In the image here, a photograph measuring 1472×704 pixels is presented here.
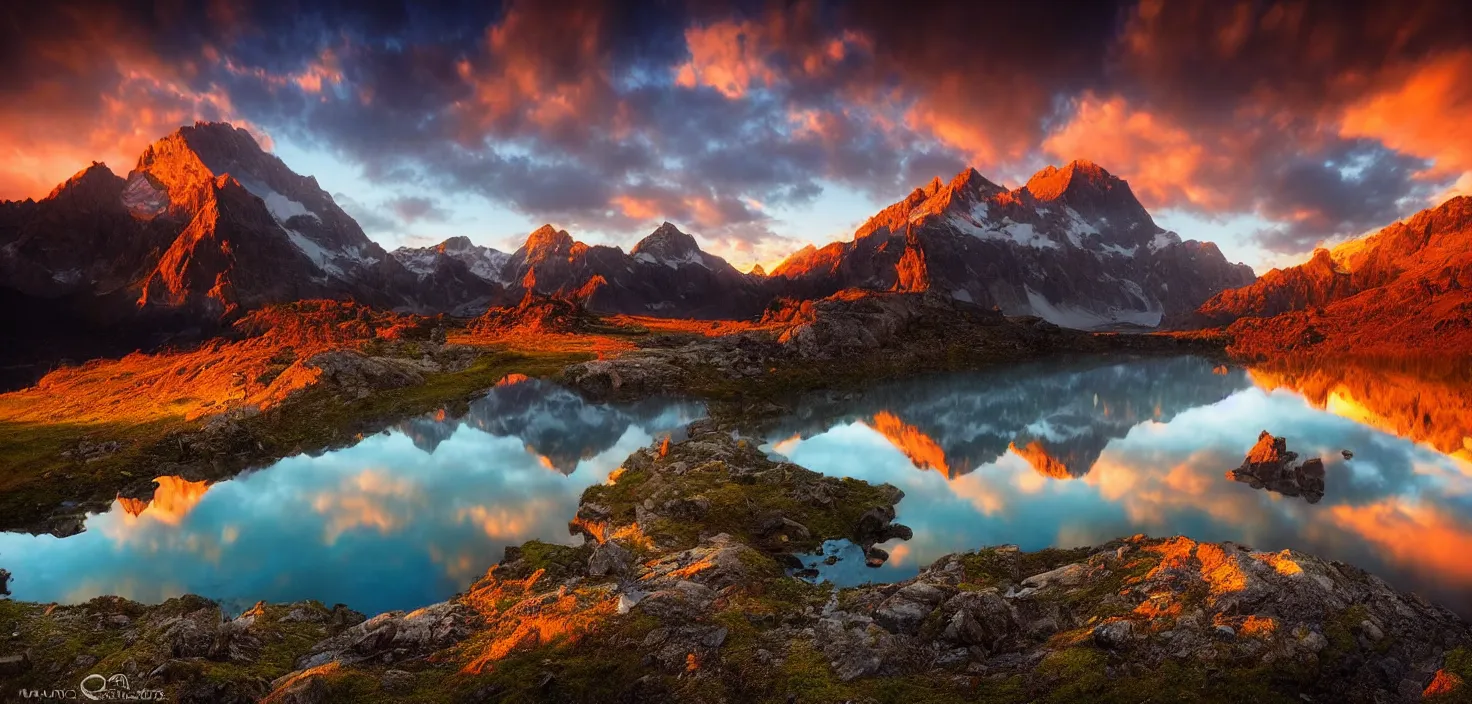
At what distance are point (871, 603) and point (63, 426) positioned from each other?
329 ft

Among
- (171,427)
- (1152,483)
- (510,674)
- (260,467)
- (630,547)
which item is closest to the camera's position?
(510,674)

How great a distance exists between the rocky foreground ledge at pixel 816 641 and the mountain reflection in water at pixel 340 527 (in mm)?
6090

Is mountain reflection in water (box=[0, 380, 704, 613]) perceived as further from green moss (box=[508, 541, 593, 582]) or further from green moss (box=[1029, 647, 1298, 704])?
green moss (box=[1029, 647, 1298, 704])

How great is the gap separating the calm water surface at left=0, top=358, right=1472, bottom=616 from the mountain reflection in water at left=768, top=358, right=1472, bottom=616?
0.21 metres

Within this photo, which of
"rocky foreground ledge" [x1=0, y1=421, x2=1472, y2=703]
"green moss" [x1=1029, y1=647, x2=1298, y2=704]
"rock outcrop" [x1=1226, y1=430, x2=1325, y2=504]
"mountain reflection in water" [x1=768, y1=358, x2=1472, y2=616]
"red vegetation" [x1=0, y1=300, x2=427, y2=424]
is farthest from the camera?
"red vegetation" [x1=0, y1=300, x2=427, y2=424]

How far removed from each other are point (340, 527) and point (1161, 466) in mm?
55986

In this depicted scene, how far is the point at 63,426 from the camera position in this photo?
73.1m

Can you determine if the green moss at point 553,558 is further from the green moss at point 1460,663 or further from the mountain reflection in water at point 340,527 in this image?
the green moss at point 1460,663

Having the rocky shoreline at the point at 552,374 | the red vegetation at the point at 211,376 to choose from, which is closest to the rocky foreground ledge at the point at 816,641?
the rocky shoreline at the point at 552,374

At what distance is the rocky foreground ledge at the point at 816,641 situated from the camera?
13.8 m

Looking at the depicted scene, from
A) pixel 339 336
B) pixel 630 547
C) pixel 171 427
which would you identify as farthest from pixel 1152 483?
pixel 339 336

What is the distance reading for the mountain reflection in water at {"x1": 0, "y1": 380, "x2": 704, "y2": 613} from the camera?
29672mm

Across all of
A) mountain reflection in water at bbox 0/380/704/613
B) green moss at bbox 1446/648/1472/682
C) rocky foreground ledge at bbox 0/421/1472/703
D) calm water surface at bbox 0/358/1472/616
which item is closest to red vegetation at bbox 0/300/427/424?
mountain reflection in water at bbox 0/380/704/613

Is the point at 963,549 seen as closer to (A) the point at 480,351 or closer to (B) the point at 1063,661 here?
(B) the point at 1063,661
